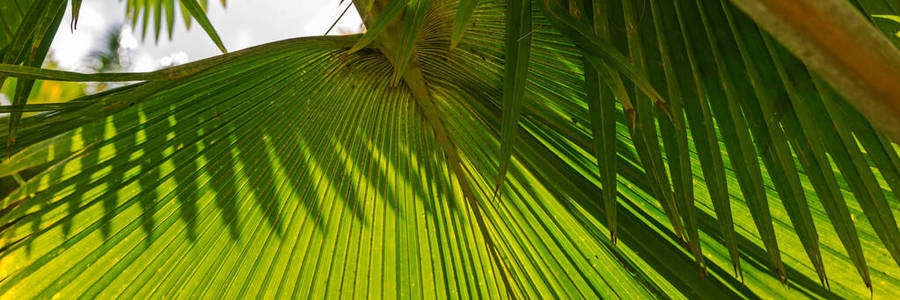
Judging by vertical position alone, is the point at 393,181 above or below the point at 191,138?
below

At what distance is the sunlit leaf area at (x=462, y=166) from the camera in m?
0.44

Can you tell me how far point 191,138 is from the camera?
0.60 meters

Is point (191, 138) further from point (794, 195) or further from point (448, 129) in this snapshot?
point (794, 195)

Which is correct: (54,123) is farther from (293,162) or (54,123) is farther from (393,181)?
(393,181)

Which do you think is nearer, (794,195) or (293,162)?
(794,195)

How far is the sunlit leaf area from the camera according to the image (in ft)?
1.45

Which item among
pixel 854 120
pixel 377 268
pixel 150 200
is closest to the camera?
pixel 854 120

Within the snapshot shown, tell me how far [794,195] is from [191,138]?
Answer: 2.01 ft

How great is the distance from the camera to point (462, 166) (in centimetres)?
73

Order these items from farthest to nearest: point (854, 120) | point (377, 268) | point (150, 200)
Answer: point (377, 268)
point (150, 200)
point (854, 120)

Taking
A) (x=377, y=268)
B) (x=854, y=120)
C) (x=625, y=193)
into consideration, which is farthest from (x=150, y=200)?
(x=854, y=120)

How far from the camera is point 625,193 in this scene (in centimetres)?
67

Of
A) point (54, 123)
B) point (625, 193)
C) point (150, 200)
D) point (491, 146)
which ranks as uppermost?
point (54, 123)

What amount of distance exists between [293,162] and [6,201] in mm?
281
